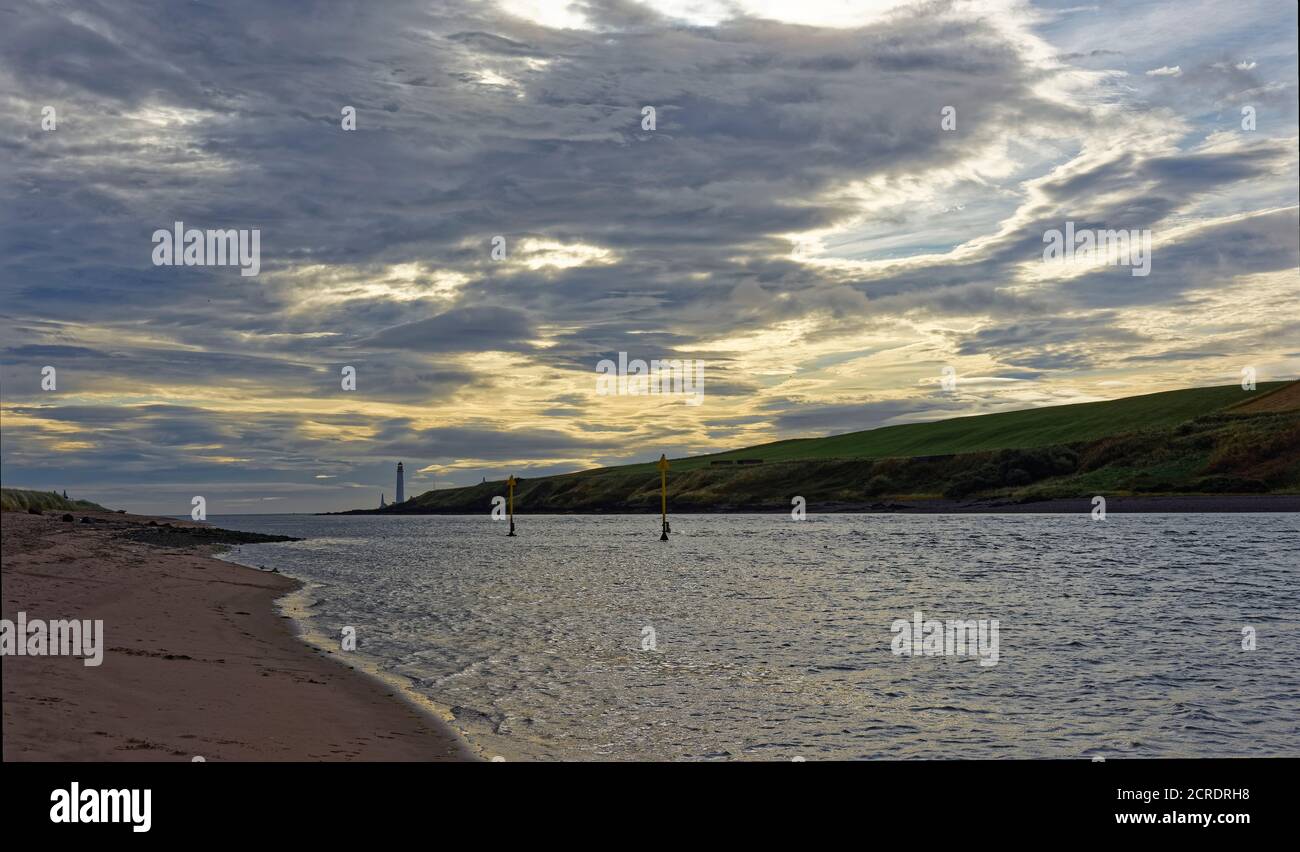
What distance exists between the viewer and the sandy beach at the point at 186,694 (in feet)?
44.7

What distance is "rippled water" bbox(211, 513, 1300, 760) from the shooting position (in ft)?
61.9

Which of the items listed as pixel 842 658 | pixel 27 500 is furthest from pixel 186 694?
pixel 27 500

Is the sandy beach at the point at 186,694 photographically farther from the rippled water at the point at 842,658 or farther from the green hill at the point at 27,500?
the green hill at the point at 27,500

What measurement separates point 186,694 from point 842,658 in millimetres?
18611

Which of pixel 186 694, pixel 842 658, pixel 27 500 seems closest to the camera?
pixel 186 694

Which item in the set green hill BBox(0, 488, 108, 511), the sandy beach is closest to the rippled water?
the sandy beach

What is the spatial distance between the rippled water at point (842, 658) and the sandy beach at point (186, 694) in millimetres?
2072

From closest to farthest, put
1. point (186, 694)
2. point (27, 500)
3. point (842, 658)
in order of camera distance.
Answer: point (186, 694) → point (842, 658) → point (27, 500)

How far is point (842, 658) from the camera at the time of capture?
28688mm

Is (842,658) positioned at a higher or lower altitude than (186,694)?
lower

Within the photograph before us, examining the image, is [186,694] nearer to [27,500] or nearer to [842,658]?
[842,658]
